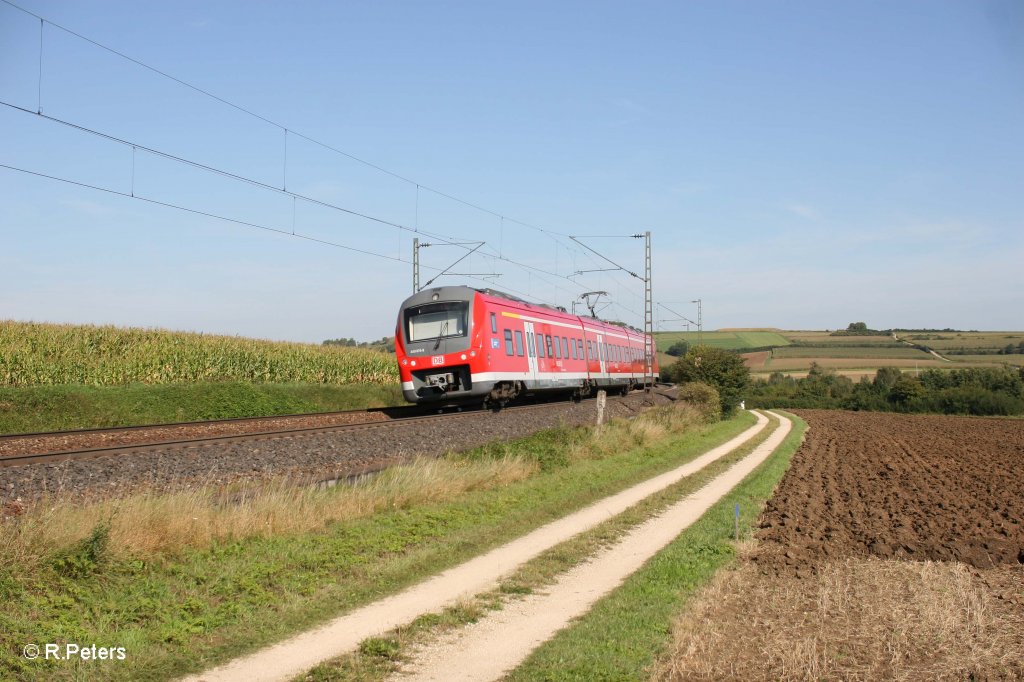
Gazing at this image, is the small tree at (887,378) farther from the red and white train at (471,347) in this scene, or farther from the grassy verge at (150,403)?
the grassy verge at (150,403)

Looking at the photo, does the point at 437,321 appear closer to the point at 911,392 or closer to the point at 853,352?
the point at 911,392

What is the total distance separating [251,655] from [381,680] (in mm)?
1259

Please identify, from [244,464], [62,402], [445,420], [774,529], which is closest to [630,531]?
[774,529]

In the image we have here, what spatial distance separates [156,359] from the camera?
3142 centimetres

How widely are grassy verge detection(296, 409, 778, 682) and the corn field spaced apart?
2122 cm

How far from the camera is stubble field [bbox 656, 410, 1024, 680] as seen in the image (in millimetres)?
6582

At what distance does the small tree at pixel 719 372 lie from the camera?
46.6 meters

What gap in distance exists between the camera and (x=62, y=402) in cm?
2391

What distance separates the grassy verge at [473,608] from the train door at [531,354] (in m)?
13.2

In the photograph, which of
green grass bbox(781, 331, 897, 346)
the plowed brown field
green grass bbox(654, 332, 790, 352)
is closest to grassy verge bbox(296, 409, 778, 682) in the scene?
the plowed brown field

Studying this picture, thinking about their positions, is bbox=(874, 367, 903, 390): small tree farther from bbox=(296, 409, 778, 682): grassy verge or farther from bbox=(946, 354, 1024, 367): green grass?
bbox=(296, 409, 778, 682): grassy verge

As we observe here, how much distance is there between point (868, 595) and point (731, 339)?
12389cm

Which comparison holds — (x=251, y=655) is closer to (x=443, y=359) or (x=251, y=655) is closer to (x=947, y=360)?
(x=443, y=359)

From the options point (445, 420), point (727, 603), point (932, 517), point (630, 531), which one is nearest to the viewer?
point (727, 603)
